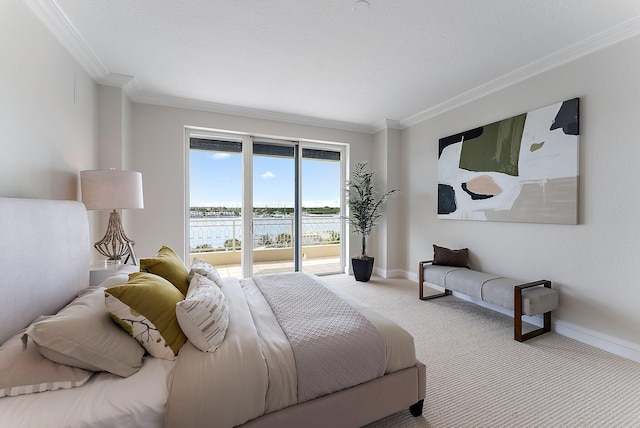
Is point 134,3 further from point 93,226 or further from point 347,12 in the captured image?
point 93,226

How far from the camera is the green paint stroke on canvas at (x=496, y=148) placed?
2.95 meters

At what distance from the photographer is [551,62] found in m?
2.62

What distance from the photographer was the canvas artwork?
2.54 meters

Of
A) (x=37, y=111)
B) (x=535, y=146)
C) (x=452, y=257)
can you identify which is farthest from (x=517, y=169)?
(x=37, y=111)

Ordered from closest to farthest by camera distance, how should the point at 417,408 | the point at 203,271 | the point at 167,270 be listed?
the point at 417,408
the point at 167,270
the point at 203,271

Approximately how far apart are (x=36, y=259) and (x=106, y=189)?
96 cm

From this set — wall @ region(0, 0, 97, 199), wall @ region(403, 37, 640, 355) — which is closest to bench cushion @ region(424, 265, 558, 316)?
wall @ region(403, 37, 640, 355)

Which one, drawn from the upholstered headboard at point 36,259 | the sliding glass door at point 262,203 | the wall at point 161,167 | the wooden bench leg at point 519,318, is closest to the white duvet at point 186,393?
the upholstered headboard at point 36,259

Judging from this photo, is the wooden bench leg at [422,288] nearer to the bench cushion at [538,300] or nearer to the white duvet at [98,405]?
the bench cushion at [538,300]

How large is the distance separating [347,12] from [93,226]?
122 inches

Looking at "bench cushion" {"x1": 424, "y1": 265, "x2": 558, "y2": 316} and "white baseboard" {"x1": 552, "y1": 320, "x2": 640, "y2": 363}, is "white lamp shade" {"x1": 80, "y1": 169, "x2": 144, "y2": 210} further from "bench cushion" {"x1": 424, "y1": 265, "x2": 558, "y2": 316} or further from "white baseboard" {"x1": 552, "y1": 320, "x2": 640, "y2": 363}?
"white baseboard" {"x1": 552, "y1": 320, "x2": 640, "y2": 363}

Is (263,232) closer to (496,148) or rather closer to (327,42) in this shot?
(327,42)

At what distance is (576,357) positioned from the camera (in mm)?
2221

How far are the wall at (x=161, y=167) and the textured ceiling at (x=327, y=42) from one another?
28 centimetres
